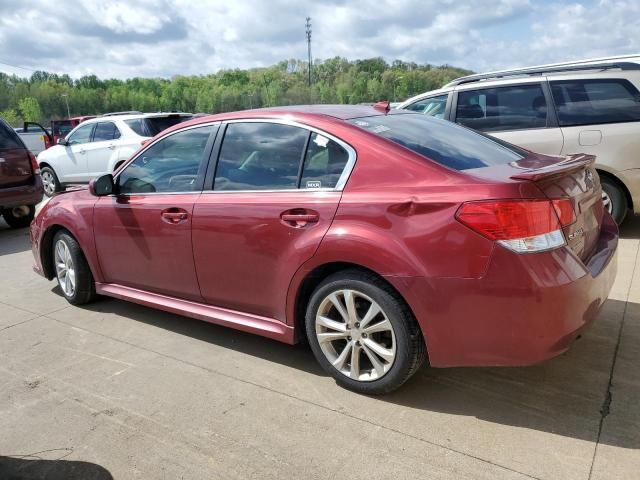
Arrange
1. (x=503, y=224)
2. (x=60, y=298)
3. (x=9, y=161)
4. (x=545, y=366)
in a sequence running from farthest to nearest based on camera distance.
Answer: (x=9, y=161), (x=60, y=298), (x=545, y=366), (x=503, y=224)

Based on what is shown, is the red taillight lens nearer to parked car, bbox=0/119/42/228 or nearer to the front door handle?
the front door handle

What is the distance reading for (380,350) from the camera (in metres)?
2.90

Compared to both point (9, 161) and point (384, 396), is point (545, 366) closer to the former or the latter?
point (384, 396)

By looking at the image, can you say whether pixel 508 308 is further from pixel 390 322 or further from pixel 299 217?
pixel 299 217

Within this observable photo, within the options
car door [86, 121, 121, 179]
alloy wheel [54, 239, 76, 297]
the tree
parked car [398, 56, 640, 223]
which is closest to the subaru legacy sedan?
alloy wheel [54, 239, 76, 297]

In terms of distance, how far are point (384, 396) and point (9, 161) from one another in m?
7.14

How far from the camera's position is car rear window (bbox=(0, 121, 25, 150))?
8.02 meters

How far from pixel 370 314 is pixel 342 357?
0.34 m

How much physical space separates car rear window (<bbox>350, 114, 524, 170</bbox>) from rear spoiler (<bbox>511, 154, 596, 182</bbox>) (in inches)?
12.1

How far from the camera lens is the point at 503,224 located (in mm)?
2471

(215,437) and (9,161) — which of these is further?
(9,161)

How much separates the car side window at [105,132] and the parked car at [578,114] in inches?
284

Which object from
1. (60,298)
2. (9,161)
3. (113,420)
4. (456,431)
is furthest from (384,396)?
(9,161)

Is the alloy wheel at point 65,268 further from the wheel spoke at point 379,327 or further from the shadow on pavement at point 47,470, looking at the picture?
the wheel spoke at point 379,327
